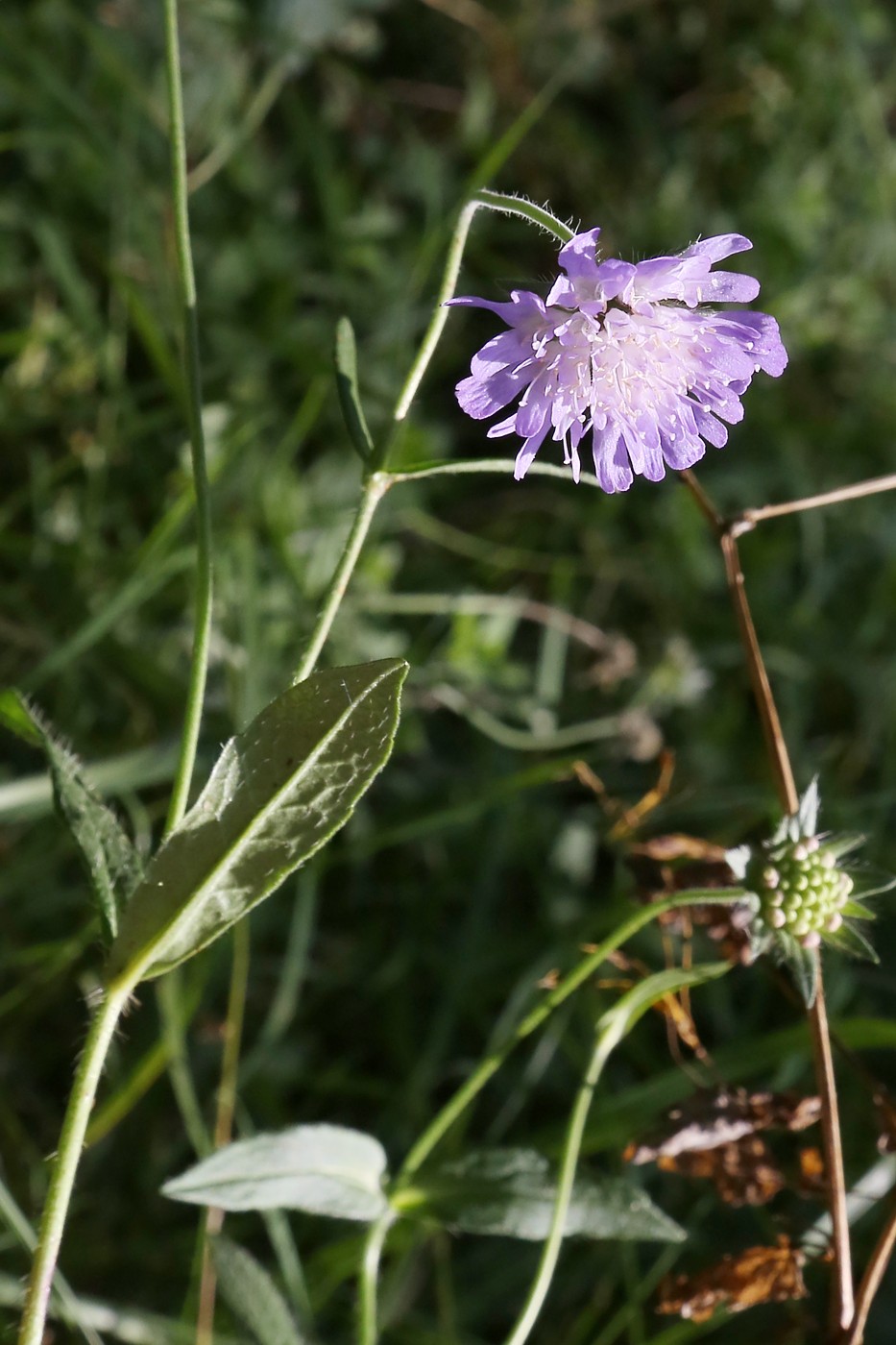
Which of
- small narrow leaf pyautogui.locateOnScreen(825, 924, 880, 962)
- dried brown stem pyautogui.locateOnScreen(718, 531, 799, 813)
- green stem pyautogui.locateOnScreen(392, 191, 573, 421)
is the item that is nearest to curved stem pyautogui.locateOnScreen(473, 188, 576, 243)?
green stem pyautogui.locateOnScreen(392, 191, 573, 421)

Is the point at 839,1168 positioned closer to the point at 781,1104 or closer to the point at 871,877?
the point at 781,1104

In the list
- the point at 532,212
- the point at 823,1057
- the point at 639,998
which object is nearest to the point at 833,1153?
the point at 823,1057

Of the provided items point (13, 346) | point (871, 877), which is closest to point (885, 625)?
point (871, 877)

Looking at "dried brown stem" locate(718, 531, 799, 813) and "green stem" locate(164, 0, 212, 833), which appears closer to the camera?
"green stem" locate(164, 0, 212, 833)

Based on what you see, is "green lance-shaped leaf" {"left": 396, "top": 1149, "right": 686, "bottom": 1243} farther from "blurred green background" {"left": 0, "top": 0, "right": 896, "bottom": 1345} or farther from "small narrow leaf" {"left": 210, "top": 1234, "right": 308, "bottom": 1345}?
"blurred green background" {"left": 0, "top": 0, "right": 896, "bottom": 1345}

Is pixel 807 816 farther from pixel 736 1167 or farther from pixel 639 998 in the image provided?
pixel 736 1167

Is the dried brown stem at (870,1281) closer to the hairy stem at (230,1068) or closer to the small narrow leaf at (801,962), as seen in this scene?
the small narrow leaf at (801,962)
